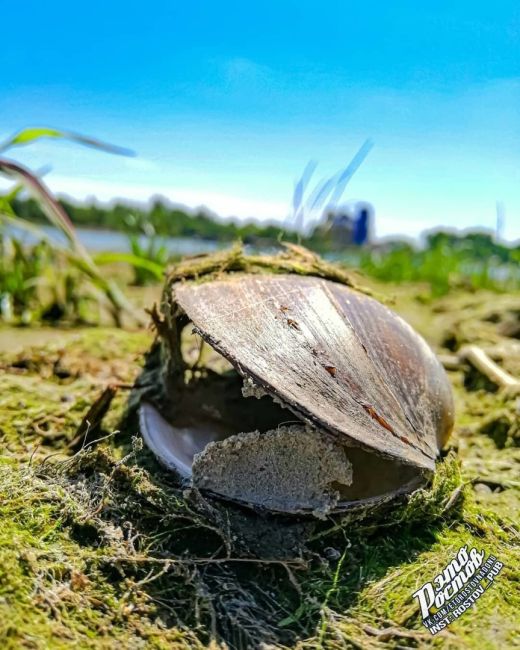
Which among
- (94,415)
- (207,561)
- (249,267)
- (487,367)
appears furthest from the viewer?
(487,367)

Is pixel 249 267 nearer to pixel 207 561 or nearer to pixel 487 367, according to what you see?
pixel 207 561

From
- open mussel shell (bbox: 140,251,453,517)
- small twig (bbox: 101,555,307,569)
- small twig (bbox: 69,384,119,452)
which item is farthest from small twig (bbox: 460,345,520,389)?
small twig (bbox: 69,384,119,452)

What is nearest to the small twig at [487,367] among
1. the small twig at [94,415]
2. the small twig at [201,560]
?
the small twig at [201,560]

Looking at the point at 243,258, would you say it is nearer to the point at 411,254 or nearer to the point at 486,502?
the point at 486,502

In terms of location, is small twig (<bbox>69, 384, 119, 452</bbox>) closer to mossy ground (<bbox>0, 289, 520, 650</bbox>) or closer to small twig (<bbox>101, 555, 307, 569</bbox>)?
mossy ground (<bbox>0, 289, 520, 650</bbox>)

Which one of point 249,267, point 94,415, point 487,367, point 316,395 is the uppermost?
point 249,267

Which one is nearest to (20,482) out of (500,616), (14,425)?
(14,425)

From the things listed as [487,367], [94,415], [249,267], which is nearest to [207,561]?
[94,415]
